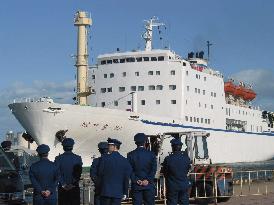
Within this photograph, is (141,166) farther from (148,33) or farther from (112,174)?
(148,33)

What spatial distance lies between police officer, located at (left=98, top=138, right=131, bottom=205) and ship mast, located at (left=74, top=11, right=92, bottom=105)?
94.0 feet

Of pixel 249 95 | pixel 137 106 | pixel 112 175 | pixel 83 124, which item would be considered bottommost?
pixel 112 175

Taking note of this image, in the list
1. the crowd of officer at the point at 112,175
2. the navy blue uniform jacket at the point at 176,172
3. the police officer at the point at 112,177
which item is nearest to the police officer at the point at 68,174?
the crowd of officer at the point at 112,175

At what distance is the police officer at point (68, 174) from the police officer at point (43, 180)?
885mm

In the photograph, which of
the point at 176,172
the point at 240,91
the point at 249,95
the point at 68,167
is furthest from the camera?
the point at 249,95

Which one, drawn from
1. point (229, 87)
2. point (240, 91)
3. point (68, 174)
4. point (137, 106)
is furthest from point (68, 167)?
point (240, 91)

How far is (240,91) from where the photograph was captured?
169ft

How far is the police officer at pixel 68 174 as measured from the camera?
9.27 metres

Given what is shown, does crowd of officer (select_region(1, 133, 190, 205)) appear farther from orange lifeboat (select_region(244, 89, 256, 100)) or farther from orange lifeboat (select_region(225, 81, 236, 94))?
orange lifeboat (select_region(244, 89, 256, 100))

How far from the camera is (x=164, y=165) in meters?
9.88

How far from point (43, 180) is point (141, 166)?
4.94 feet

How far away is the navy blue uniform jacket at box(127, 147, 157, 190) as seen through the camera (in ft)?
28.9

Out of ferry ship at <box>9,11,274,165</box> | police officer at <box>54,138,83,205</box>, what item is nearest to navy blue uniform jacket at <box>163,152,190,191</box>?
police officer at <box>54,138,83,205</box>

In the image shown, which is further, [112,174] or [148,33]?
[148,33]
